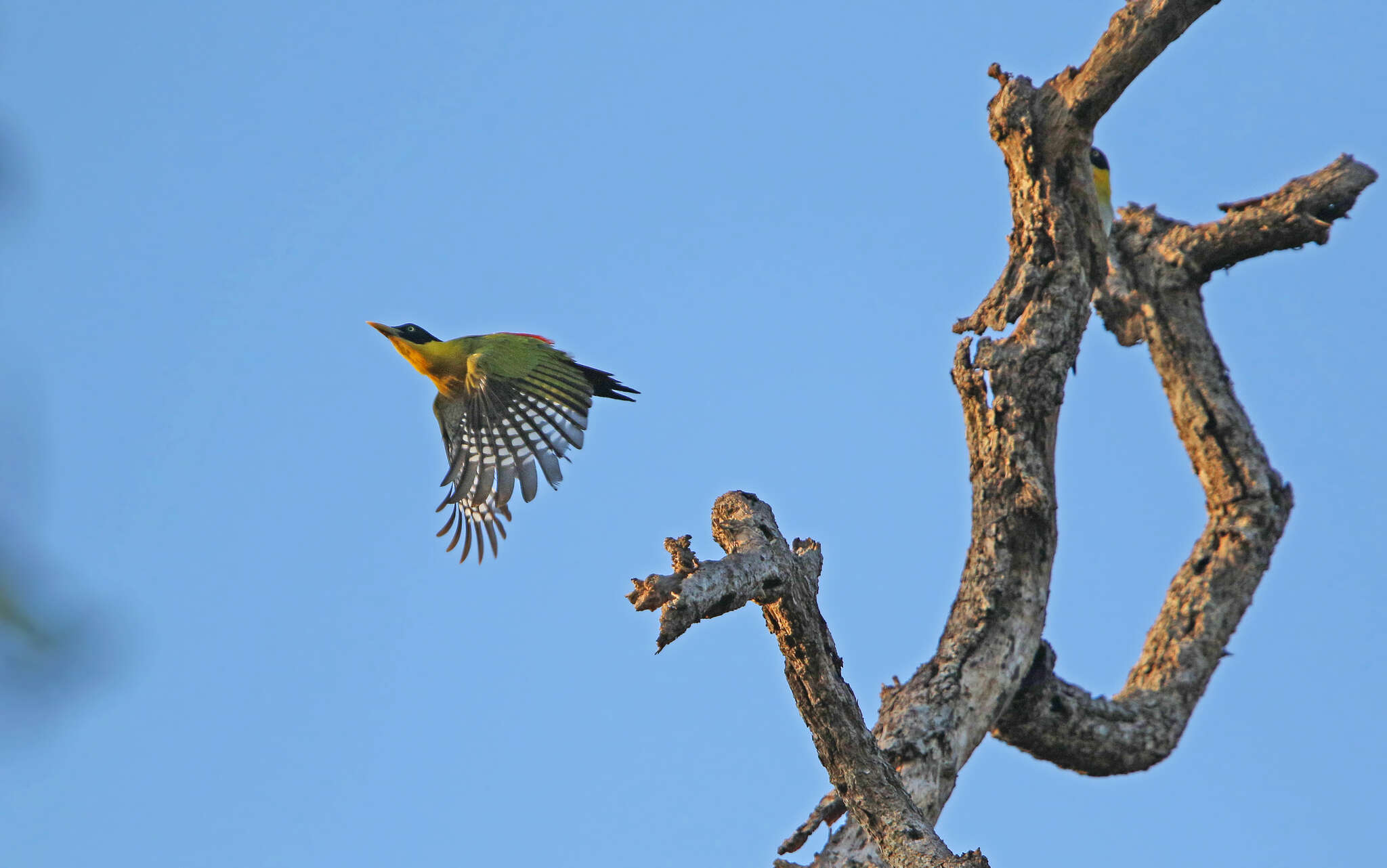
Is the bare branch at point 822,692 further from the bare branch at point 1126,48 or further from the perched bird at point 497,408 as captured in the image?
the bare branch at point 1126,48

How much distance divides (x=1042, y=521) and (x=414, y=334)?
12.0 feet

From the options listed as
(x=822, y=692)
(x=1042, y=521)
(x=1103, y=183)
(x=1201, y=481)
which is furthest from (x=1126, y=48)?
(x=1103, y=183)

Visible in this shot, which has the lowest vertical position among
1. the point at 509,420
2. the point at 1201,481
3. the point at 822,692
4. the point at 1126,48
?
the point at 822,692

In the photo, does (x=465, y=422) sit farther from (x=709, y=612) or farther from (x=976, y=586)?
(x=709, y=612)

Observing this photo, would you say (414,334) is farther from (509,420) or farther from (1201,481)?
→ (1201,481)

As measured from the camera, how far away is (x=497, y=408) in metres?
6.51

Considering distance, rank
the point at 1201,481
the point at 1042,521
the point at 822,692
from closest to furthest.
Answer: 1. the point at 822,692
2. the point at 1042,521
3. the point at 1201,481

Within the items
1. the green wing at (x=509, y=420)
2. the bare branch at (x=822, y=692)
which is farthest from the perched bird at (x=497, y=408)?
the bare branch at (x=822, y=692)

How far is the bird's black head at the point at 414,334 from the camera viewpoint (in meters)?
7.37

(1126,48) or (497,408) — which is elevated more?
(1126,48)

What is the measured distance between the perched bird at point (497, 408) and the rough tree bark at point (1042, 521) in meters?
1.88

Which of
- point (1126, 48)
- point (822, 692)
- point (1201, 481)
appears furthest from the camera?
point (1201, 481)

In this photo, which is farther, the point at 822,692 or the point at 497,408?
the point at 497,408

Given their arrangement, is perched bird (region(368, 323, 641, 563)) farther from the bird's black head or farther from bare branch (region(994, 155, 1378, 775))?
bare branch (region(994, 155, 1378, 775))
